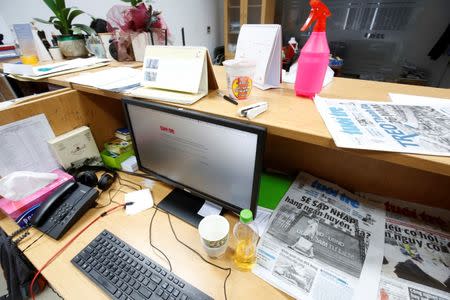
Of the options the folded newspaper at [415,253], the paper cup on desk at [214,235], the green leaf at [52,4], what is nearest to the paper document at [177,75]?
the paper cup on desk at [214,235]

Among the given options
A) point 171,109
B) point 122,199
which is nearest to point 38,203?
point 122,199

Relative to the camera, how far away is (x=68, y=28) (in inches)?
52.6

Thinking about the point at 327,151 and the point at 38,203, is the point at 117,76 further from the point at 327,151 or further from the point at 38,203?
the point at 327,151

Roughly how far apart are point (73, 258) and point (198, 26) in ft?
12.6

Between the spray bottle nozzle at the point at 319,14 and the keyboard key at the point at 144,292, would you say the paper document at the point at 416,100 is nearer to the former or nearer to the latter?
the spray bottle nozzle at the point at 319,14

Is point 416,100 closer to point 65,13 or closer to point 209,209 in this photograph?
point 209,209

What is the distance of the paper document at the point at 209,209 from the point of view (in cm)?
77

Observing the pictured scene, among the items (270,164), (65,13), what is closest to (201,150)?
(270,164)

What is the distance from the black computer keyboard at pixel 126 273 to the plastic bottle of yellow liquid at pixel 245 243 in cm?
13

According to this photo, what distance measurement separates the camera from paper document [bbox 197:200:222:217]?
2.53 ft

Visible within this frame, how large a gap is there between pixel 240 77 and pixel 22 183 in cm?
84

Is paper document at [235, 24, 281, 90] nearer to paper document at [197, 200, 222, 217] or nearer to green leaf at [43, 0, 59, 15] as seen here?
paper document at [197, 200, 222, 217]

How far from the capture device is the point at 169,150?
29.0 inches

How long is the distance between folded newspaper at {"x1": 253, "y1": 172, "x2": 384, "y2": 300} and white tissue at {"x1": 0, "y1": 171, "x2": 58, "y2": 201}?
0.83m
